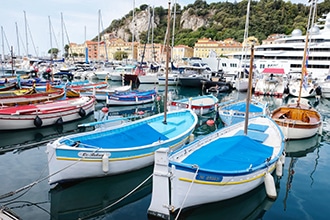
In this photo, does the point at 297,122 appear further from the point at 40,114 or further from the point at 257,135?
the point at 40,114

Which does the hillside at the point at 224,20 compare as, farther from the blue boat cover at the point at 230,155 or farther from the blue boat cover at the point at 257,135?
the blue boat cover at the point at 230,155

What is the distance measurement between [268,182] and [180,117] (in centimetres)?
801

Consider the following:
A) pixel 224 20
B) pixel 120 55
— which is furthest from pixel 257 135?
pixel 224 20

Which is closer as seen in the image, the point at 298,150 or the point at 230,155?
the point at 230,155

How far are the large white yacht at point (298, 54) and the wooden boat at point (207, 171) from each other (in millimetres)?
47133

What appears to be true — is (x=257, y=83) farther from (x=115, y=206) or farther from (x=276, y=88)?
(x=115, y=206)

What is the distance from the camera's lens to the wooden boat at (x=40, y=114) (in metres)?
17.4

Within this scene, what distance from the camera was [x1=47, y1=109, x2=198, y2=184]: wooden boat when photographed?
9.54 metres

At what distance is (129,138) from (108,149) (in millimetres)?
2029

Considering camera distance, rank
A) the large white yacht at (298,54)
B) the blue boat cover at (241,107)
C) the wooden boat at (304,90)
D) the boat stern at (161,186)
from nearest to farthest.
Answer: the boat stern at (161,186), the blue boat cover at (241,107), the wooden boat at (304,90), the large white yacht at (298,54)

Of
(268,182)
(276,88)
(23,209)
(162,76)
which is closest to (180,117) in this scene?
(268,182)

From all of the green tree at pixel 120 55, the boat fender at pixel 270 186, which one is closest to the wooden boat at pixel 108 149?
the boat fender at pixel 270 186

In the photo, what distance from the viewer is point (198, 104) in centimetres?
2441

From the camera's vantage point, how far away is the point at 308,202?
32.7ft
